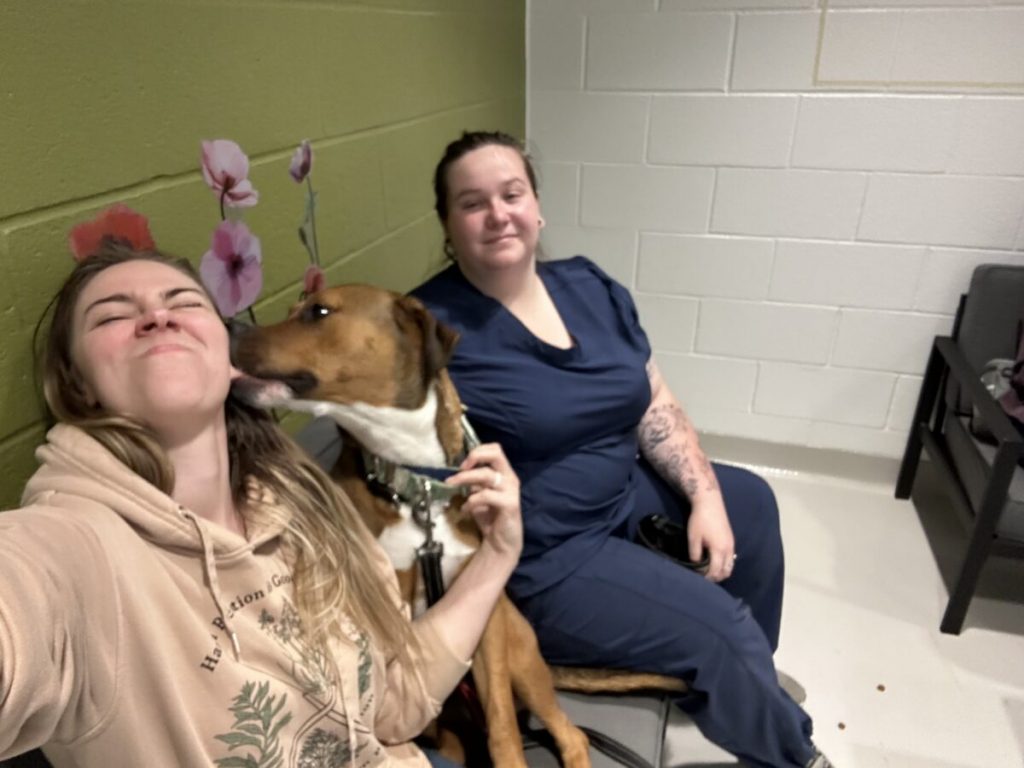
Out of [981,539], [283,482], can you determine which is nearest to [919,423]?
[981,539]

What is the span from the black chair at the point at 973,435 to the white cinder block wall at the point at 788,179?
103 millimetres

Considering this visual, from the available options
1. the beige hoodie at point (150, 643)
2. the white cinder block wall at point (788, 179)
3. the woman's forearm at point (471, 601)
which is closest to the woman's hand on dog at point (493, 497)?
the woman's forearm at point (471, 601)

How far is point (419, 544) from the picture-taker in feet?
3.99

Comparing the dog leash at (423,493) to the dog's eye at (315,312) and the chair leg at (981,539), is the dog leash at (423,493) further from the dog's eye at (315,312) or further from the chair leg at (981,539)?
the chair leg at (981,539)

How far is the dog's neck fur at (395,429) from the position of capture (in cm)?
117

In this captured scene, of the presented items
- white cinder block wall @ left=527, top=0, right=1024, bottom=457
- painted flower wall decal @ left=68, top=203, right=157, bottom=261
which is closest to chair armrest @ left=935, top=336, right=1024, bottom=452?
white cinder block wall @ left=527, top=0, right=1024, bottom=457

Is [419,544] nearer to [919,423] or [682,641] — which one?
[682,641]

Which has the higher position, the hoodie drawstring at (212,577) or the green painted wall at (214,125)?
the green painted wall at (214,125)

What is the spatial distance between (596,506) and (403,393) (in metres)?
Answer: 0.50

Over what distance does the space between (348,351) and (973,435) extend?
6.61ft

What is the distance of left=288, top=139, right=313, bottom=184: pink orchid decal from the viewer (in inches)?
55.2

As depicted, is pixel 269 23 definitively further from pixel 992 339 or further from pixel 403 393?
pixel 992 339

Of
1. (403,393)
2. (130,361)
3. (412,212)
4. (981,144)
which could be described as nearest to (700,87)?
(981,144)

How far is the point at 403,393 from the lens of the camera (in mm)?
1198
